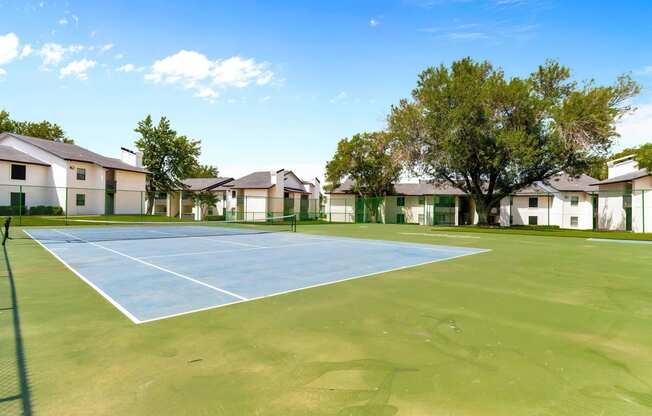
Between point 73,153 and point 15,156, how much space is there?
4544 millimetres

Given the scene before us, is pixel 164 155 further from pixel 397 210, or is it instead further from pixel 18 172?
pixel 397 210

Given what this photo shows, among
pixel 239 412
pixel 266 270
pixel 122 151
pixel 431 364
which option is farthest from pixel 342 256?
pixel 122 151

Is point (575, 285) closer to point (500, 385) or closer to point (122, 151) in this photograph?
point (500, 385)

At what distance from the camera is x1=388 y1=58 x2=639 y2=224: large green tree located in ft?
83.5

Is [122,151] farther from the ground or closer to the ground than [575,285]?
farther from the ground

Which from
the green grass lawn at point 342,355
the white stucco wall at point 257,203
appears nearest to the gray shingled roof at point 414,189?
the white stucco wall at point 257,203

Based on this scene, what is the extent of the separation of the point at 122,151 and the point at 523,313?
47356 millimetres

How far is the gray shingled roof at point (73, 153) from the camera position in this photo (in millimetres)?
33784

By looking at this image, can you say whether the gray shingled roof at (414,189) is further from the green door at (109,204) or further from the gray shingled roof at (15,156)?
the gray shingled roof at (15,156)

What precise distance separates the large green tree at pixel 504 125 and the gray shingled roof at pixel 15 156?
3430cm

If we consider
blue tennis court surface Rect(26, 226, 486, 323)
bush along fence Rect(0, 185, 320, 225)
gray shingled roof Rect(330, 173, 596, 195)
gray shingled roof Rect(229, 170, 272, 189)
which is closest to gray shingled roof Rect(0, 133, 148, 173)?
bush along fence Rect(0, 185, 320, 225)

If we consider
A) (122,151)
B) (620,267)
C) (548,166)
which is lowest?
(620,267)

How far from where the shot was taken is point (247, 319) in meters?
4.57

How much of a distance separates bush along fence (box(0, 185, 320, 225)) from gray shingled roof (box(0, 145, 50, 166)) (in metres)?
2.49
